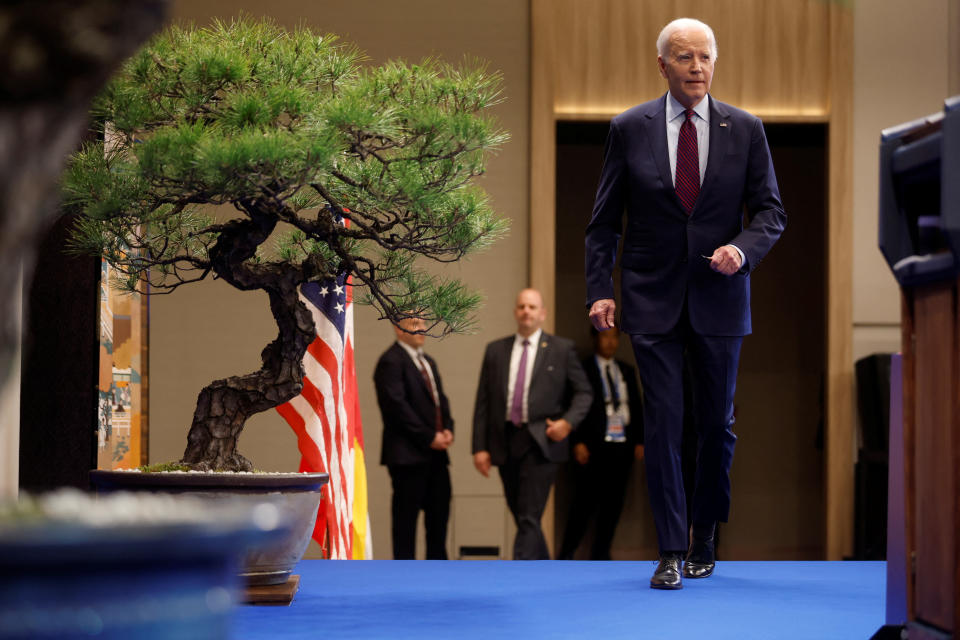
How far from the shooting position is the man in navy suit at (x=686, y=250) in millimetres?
2627

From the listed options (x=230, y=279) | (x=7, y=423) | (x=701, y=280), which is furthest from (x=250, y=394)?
(x=701, y=280)

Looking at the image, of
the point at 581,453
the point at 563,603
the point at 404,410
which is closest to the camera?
the point at 563,603

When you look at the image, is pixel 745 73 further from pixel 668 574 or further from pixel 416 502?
pixel 668 574

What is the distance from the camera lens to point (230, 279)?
2529 mm

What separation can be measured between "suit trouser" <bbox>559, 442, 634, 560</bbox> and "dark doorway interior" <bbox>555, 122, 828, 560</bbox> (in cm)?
109

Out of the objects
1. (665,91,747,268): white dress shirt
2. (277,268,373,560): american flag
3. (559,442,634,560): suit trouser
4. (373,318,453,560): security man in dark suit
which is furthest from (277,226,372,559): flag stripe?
(559,442,634,560): suit trouser

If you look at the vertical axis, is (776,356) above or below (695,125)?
below

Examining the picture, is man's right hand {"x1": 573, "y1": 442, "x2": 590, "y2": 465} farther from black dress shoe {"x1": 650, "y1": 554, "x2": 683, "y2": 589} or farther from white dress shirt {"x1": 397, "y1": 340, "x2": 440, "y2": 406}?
black dress shoe {"x1": 650, "y1": 554, "x2": 683, "y2": 589}

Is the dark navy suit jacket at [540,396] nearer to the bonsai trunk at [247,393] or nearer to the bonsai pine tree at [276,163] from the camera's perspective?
the bonsai pine tree at [276,163]

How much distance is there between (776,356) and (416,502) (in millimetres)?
3818

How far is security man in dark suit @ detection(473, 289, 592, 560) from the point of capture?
5078 millimetres

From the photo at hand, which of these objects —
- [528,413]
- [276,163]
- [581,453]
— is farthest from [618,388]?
[276,163]

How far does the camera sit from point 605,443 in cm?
638

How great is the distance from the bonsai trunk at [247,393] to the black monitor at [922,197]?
1433 mm
